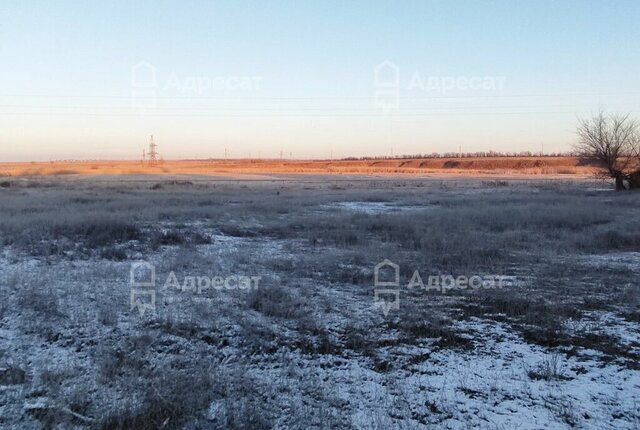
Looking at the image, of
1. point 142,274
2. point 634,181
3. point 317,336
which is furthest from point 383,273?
point 634,181

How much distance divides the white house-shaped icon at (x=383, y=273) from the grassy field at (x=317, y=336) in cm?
13

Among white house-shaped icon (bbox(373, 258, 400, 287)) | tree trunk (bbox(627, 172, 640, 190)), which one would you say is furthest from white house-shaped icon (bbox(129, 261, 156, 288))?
tree trunk (bbox(627, 172, 640, 190))

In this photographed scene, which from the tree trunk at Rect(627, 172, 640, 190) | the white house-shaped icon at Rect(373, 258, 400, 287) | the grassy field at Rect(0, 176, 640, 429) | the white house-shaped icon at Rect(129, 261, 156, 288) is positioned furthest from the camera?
the tree trunk at Rect(627, 172, 640, 190)

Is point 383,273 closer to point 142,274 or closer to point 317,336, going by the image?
point 317,336

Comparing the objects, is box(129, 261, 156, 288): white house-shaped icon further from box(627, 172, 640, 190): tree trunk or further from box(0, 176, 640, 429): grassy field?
box(627, 172, 640, 190): tree trunk

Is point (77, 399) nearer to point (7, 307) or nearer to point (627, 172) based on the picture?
point (7, 307)

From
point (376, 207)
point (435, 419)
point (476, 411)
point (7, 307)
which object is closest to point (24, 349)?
point (7, 307)

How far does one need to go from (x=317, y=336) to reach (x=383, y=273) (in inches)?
160

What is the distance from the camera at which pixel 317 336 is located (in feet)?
22.5

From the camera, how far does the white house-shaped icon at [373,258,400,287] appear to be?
9742 mm

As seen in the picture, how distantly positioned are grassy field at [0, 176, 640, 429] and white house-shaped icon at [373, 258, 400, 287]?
0.44 ft

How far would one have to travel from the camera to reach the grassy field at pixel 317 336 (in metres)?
4.85

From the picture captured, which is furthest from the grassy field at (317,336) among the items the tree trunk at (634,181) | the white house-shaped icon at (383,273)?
the tree trunk at (634,181)

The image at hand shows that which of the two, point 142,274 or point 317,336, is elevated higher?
point 142,274
